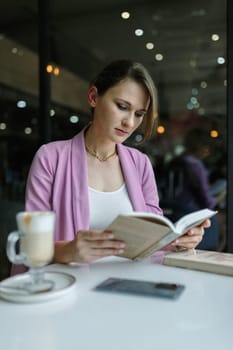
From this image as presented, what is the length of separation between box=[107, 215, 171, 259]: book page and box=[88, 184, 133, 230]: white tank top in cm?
28

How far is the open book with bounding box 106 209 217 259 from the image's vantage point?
100 cm

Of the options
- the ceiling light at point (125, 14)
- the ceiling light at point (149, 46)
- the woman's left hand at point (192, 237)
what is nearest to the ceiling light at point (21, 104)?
the ceiling light at point (125, 14)

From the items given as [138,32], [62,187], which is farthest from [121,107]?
[138,32]

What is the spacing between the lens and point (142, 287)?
99 centimetres

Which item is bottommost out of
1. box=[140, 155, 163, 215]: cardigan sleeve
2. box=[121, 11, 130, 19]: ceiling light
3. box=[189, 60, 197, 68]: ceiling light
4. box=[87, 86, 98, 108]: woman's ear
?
box=[140, 155, 163, 215]: cardigan sleeve

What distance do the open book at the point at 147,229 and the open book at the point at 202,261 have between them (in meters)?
0.09

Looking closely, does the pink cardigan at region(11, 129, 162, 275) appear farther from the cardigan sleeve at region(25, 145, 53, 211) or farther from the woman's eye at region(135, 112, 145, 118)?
the woman's eye at region(135, 112, 145, 118)

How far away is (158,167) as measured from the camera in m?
6.24

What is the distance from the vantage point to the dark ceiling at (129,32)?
391 cm

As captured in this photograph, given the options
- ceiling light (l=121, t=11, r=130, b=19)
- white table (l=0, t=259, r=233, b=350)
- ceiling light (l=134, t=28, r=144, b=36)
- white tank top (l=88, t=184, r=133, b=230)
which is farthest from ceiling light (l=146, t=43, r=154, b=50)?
white table (l=0, t=259, r=233, b=350)

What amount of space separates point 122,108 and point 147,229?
0.55 metres

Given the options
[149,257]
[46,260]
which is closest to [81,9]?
[149,257]

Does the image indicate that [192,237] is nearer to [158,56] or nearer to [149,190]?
[149,190]

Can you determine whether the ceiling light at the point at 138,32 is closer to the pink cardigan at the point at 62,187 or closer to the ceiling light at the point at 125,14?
the ceiling light at the point at 125,14
